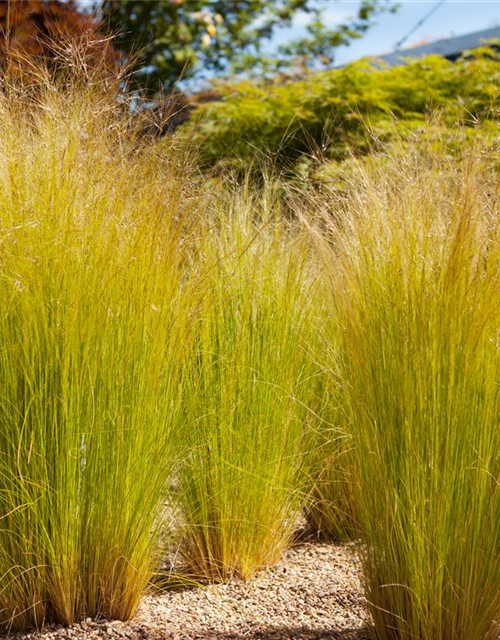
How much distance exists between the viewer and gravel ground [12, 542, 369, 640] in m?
2.46

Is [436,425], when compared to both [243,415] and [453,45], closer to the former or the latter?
[243,415]

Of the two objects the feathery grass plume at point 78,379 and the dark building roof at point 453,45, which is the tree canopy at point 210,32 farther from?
the feathery grass plume at point 78,379

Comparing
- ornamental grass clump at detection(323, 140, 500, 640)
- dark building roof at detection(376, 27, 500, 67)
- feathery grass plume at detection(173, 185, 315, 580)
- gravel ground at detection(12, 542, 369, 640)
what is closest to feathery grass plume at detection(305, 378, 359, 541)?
feathery grass plume at detection(173, 185, 315, 580)

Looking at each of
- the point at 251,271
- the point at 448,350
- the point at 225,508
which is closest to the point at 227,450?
the point at 225,508

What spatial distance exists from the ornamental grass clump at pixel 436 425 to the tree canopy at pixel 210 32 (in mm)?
9423

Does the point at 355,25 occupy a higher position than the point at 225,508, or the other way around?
the point at 355,25

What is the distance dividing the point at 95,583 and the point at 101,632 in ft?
0.48

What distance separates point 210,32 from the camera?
37.4 ft

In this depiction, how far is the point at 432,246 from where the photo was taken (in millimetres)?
2311

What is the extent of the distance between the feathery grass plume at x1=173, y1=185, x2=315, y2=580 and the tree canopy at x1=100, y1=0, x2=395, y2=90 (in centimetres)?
856

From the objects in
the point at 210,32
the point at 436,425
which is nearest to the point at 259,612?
the point at 436,425

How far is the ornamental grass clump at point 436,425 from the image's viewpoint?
2.19m

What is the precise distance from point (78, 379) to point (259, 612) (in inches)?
42.6

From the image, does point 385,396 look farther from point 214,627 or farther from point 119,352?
point 214,627
